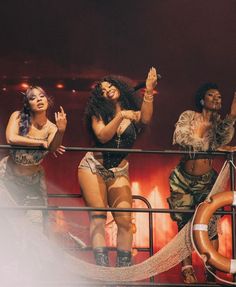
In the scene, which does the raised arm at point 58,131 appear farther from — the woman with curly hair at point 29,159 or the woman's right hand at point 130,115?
the woman's right hand at point 130,115

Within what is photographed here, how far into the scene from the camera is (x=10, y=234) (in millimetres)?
3865

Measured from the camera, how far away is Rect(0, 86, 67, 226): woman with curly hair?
14.0 feet

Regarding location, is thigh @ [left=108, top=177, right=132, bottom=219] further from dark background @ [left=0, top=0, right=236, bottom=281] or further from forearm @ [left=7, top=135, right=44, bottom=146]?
dark background @ [left=0, top=0, right=236, bottom=281]

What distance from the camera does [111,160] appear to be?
4.35 metres

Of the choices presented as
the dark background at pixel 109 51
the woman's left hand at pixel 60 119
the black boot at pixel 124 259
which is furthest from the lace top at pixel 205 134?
the dark background at pixel 109 51

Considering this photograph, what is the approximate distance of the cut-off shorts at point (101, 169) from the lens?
4.28 m

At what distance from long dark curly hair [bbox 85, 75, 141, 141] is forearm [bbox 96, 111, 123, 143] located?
0.14 metres

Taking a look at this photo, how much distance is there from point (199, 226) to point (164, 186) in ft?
13.9

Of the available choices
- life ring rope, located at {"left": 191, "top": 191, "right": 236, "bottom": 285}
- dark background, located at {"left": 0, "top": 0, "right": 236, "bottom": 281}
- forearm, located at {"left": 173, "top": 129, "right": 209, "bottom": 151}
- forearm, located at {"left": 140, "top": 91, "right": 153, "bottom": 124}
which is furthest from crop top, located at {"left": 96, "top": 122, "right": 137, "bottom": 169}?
dark background, located at {"left": 0, "top": 0, "right": 236, "bottom": 281}

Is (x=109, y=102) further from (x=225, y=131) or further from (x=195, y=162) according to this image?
(x=225, y=131)

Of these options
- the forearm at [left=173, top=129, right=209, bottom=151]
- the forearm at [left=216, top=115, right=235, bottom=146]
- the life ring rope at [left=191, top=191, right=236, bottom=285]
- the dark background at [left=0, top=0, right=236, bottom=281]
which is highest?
the dark background at [left=0, top=0, right=236, bottom=281]

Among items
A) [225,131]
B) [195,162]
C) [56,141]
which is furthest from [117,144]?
[225,131]

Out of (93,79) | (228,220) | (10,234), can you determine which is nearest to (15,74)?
(93,79)

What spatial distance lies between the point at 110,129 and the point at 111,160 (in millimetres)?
228
